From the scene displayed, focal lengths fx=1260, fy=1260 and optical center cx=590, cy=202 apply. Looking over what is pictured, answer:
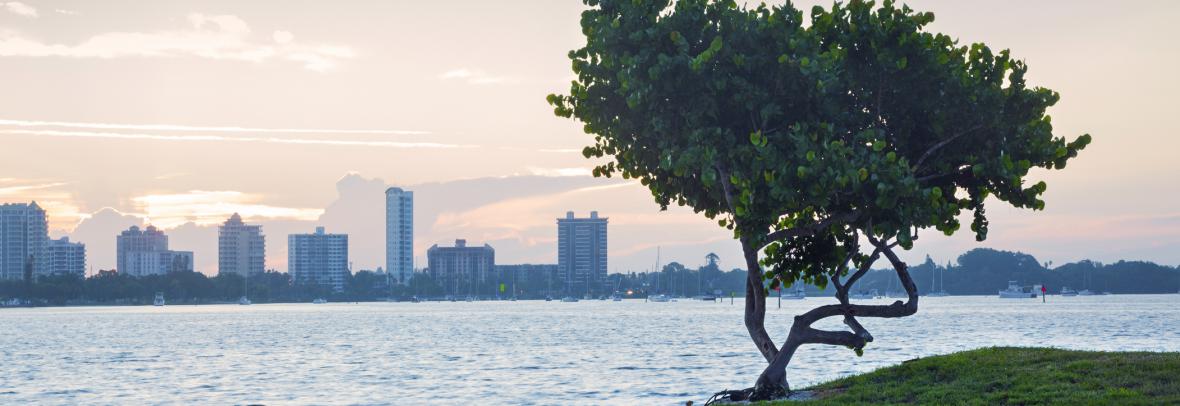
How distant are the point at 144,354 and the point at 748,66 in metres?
81.2

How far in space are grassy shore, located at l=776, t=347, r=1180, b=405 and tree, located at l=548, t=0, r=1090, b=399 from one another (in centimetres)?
379

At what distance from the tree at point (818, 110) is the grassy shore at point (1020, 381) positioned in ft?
12.4

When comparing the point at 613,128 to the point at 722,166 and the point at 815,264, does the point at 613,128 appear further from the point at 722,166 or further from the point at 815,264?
the point at 815,264

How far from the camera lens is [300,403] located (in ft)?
173

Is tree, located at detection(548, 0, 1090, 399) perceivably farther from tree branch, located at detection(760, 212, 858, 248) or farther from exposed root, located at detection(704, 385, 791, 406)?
exposed root, located at detection(704, 385, 791, 406)

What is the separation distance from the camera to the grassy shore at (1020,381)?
28.6m

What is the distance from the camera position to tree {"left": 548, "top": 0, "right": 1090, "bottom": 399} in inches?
1160

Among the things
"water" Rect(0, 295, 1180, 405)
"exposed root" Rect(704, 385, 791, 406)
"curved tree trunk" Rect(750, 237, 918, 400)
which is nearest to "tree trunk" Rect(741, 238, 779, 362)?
"curved tree trunk" Rect(750, 237, 918, 400)

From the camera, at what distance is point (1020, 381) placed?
1244 inches

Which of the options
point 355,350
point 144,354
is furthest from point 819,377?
point 144,354

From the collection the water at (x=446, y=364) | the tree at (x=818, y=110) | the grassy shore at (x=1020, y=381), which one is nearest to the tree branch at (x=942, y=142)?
the tree at (x=818, y=110)

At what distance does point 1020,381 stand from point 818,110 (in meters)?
Result: 8.55

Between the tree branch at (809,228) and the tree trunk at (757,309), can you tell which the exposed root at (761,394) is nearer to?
the tree trunk at (757,309)

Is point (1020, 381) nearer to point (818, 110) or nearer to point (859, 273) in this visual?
point (859, 273)
